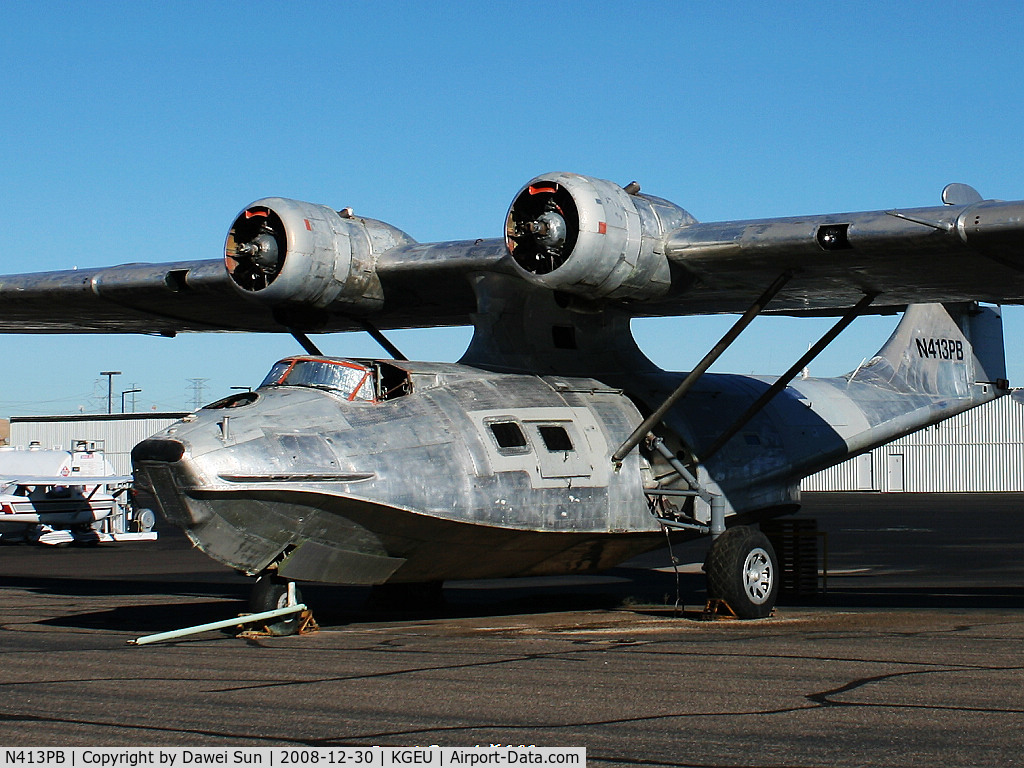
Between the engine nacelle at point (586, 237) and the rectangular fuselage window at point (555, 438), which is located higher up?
the engine nacelle at point (586, 237)

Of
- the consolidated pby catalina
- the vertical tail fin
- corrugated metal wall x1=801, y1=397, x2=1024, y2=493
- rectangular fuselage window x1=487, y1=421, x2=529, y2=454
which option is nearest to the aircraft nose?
the consolidated pby catalina

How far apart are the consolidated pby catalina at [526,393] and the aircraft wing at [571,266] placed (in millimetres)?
34

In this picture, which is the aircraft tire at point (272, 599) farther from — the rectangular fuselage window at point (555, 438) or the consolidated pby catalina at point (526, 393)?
the rectangular fuselage window at point (555, 438)

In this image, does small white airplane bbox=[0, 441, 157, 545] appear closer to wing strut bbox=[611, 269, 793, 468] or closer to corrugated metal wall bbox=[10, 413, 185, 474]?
wing strut bbox=[611, 269, 793, 468]

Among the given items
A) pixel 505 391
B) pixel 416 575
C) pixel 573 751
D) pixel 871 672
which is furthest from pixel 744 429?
pixel 573 751

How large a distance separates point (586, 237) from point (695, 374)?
7.35 feet

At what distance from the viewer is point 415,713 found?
826 centimetres

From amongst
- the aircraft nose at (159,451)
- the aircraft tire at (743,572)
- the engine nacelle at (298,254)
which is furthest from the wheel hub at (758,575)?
the aircraft nose at (159,451)

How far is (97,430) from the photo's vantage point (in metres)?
78.8

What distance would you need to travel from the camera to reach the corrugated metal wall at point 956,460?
238 feet

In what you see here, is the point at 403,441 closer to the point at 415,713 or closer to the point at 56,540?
the point at 415,713

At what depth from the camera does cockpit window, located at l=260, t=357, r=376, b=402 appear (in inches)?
531

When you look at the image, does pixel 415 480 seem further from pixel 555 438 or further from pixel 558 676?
pixel 558 676

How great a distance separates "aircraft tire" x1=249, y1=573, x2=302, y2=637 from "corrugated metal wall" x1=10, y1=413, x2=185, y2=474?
6461 cm
